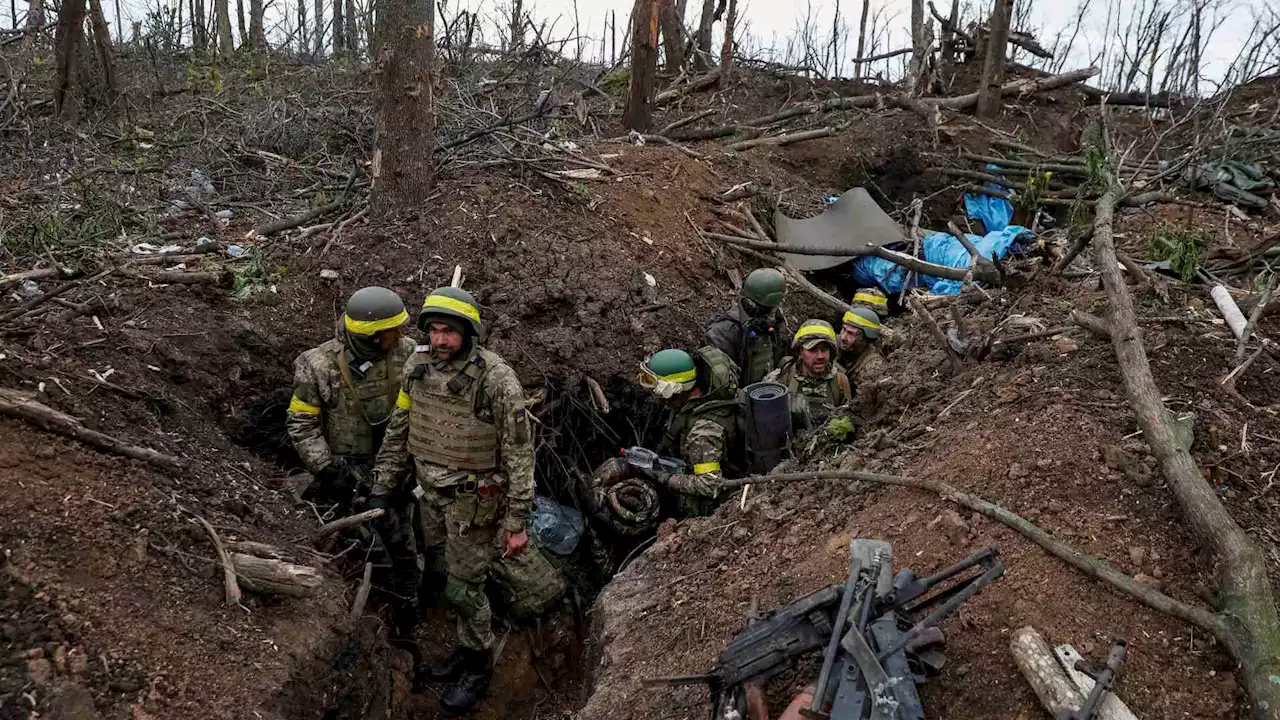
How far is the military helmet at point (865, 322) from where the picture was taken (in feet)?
19.8

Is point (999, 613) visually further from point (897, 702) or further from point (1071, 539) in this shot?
point (897, 702)

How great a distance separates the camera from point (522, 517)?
14.9 feet

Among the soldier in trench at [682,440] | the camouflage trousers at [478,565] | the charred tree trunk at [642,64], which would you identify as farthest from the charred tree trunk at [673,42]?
the camouflage trousers at [478,565]

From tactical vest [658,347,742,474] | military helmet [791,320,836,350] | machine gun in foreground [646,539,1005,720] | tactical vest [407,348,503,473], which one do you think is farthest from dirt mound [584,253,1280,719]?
tactical vest [407,348,503,473]

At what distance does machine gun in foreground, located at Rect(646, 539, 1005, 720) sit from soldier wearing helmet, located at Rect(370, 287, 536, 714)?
1963 mm

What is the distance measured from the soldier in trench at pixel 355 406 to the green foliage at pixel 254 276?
115 centimetres

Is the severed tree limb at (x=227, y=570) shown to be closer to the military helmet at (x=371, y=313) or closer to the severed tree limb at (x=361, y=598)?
the severed tree limb at (x=361, y=598)

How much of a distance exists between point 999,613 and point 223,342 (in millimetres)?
4731

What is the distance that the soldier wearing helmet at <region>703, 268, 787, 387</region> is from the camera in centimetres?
589

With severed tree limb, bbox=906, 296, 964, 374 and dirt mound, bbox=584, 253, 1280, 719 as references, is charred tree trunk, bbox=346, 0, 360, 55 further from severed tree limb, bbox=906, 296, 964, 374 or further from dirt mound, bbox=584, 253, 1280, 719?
dirt mound, bbox=584, 253, 1280, 719

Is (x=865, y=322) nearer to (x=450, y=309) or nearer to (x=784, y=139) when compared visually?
(x=450, y=309)

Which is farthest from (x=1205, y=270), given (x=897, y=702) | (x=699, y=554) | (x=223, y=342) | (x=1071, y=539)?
(x=223, y=342)

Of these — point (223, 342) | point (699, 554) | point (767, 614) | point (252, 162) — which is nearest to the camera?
point (767, 614)

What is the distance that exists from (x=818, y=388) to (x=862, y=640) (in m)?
3.29
